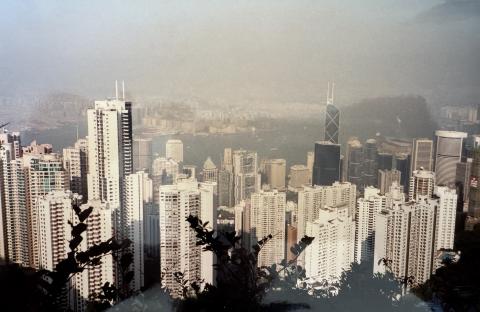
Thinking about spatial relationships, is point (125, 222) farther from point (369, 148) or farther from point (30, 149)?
point (369, 148)

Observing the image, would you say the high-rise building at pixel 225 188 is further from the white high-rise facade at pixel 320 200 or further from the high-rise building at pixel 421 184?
the high-rise building at pixel 421 184

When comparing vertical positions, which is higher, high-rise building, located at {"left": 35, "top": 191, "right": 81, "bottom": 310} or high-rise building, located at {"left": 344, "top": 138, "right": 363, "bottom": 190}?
high-rise building, located at {"left": 344, "top": 138, "right": 363, "bottom": 190}

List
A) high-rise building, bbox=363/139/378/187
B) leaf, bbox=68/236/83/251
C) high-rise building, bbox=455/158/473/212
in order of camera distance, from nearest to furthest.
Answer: leaf, bbox=68/236/83/251 → high-rise building, bbox=363/139/378/187 → high-rise building, bbox=455/158/473/212

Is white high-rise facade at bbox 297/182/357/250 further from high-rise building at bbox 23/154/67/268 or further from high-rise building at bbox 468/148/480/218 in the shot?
high-rise building at bbox 23/154/67/268

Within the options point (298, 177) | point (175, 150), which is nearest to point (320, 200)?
point (298, 177)

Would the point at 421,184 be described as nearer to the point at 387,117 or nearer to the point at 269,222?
the point at 387,117

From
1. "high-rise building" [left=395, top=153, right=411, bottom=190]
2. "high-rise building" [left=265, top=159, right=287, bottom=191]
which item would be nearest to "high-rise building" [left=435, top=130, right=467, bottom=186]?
"high-rise building" [left=395, top=153, right=411, bottom=190]

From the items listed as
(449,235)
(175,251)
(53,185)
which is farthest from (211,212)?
(449,235)

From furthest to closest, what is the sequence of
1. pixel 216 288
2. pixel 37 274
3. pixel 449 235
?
pixel 449 235 → pixel 216 288 → pixel 37 274
